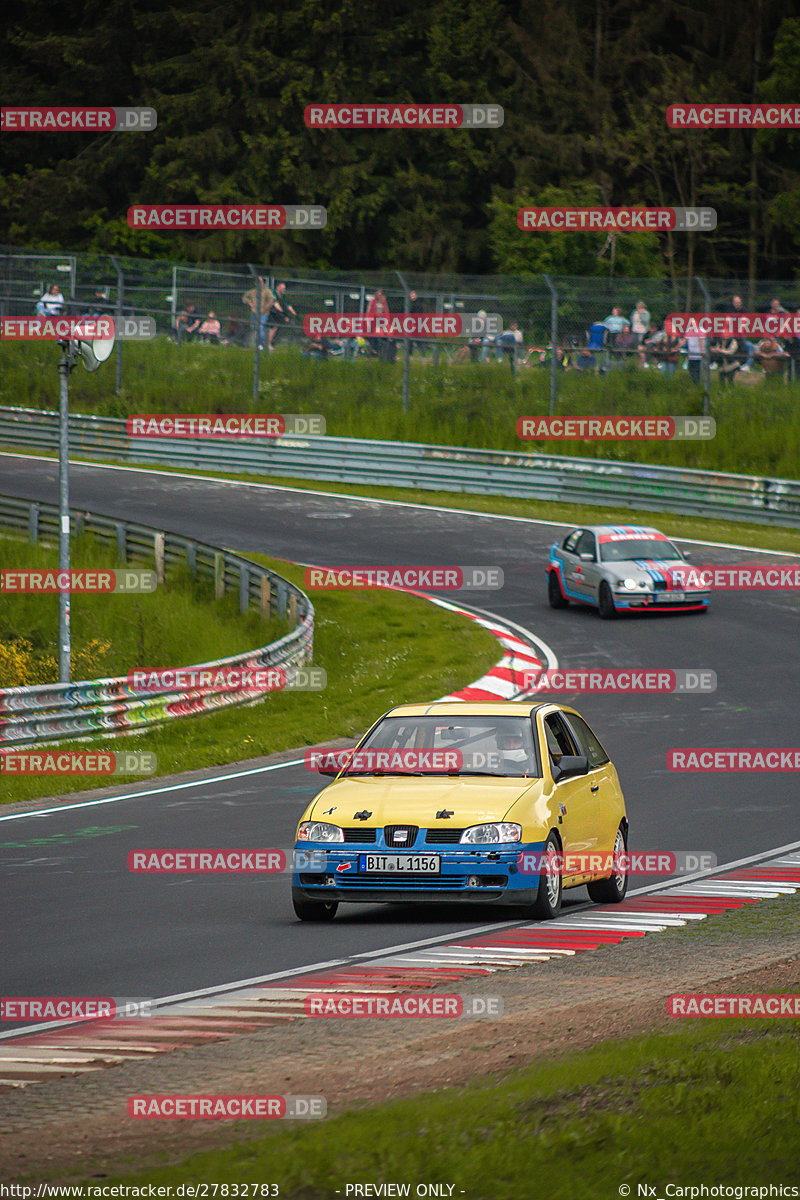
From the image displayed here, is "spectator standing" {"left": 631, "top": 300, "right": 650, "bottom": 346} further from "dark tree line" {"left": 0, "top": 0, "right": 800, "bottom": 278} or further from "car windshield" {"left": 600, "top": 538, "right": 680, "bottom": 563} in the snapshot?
"dark tree line" {"left": 0, "top": 0, "right": 800, "bottom": 278}

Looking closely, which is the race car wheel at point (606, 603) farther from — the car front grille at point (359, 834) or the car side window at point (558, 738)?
the car front grille at point (359, 834)

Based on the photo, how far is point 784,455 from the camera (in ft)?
130

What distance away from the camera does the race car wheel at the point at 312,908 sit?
1053cm

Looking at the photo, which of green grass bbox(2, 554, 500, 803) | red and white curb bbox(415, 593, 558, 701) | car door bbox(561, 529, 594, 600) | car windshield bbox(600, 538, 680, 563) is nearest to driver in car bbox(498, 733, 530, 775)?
green grass bbox(2, 554, 500, 803)

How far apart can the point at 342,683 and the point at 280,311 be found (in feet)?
66.2

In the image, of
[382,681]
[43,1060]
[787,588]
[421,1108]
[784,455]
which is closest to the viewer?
[421,1108]

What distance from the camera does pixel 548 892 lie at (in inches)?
414

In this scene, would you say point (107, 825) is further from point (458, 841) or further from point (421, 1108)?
point (421, 1108)

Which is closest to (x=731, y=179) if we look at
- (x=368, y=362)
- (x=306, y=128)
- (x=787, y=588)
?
(x=306, y=128)

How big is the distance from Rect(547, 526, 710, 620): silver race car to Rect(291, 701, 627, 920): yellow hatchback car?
15465 millimetres

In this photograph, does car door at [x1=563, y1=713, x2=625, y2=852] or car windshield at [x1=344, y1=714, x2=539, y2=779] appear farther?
car door at [x1=563, y1=713, x2=625, y2=852]

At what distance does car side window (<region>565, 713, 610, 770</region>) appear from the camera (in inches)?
471

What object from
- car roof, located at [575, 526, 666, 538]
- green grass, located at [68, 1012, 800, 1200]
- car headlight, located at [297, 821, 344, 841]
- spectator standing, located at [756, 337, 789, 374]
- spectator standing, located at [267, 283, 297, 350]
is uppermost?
spectator standing, located at [267, 283, 297, 350]

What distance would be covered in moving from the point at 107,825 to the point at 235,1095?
847 cm
